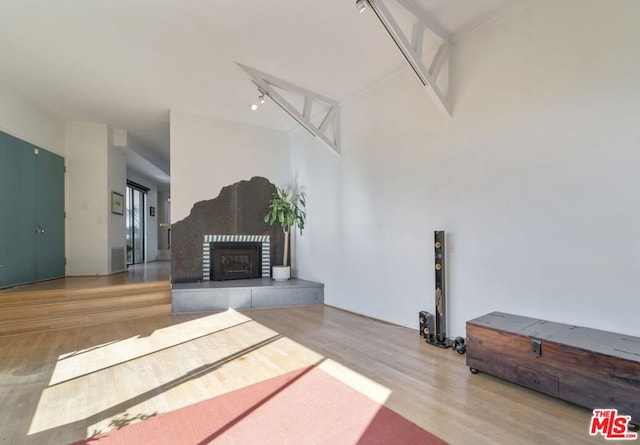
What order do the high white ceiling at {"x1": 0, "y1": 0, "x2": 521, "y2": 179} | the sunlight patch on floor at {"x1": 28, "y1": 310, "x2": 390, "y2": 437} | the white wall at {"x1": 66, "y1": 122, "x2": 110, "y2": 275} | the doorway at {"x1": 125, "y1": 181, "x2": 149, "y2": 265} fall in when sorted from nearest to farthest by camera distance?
the sunlight patch on floor at {"x1": 28, "y1": 310, "x2": 390, "y2": 437} < the high white ceiling at {"x1": 0, "y1": 0, "x2": 521, "y2": 179} < the white wall at {"x1": 66, "y1": 122, "x2": 110, "y2": 275} < the doorway at {"x1": 125, "y1": 181, "x2": 149, "y2": 265}

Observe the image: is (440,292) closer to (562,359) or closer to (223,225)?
(562,359)

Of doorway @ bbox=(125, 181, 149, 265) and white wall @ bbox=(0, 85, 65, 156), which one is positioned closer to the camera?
white wall @ bbox=(0, 85, 65, 156)

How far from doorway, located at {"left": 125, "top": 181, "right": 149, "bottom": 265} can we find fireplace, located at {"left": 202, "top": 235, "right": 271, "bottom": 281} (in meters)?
4.64

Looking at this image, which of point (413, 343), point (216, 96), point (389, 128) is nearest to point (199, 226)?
point (216, 96)

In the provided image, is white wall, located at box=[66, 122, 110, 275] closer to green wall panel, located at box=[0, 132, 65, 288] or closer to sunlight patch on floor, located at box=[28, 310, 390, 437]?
green wall panel, located at box=[0, 132, 65, 288]

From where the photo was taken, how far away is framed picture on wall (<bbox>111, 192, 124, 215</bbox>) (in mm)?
6742

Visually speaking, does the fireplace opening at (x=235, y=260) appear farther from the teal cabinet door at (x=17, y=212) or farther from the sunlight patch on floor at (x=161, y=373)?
the teal cabinet door at (x=17, y=212)

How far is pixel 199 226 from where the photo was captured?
587 centimetres

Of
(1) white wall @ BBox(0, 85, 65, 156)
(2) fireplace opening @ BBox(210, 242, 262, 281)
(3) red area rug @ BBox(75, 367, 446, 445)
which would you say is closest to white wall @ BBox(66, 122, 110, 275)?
(1) white wall @ BBox(0, 85, 65, 156)

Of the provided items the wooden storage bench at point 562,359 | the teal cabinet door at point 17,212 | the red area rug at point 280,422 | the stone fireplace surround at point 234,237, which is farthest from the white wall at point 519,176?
the teal cabinet door at point 17,212

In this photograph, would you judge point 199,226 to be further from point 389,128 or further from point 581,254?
point 581,254

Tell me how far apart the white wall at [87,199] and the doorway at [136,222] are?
2882 mm

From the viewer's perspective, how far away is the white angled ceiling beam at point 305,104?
445 cm

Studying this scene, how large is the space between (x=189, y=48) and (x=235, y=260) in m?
3.59
